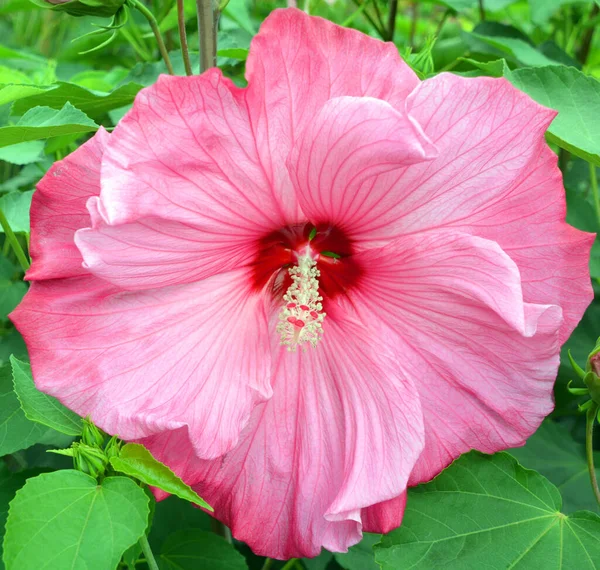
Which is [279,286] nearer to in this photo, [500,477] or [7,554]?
[500,477]

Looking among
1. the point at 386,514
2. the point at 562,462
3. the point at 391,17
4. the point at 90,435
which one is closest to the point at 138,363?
the point at 90,435

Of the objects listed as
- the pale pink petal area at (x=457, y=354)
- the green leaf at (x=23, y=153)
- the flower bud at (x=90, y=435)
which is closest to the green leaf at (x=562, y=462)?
the pale pink petal area at (x=457, y=354)

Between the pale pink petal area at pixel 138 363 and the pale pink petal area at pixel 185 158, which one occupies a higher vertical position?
the pale pink petal area at pixel 185 158

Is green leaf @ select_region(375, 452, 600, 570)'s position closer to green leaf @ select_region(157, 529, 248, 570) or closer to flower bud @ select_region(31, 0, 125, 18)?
green leaf @ select_region(157, 529, 248, 570)

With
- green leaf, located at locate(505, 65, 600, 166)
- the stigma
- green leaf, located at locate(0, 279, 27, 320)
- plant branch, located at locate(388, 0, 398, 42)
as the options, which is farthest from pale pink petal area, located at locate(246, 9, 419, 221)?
plant branch, located at locate(388, 0, 398, 42)

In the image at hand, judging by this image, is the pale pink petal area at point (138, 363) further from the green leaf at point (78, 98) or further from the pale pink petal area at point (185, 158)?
the green leaf at point (78, 98)
